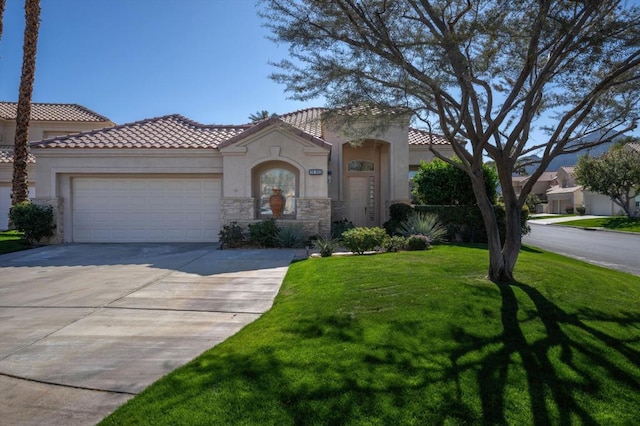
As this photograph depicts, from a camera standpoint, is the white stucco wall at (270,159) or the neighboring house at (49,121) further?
the neighboring house at (49,121)

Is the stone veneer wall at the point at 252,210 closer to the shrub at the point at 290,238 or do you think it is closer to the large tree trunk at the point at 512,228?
the shrub at the point at 290,238

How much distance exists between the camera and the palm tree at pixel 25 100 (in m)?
17.5

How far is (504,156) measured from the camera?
729 cm

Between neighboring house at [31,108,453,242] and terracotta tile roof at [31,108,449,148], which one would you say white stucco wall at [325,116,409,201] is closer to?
terracotta tile roof at [31,108,449,148]

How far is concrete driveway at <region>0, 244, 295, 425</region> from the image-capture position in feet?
12.9

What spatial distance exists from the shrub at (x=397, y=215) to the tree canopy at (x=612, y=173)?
25166 millimetres

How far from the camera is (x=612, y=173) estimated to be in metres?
33.3

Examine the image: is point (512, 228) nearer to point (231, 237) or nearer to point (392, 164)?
point (231, 237)

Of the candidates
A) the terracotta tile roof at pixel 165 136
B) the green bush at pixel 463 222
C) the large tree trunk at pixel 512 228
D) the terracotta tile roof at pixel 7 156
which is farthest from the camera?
the terracotta tile roof at pixel 7 156

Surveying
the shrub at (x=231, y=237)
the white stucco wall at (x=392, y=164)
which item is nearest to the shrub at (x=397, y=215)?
the white stucco wall at (x=392, y=164)

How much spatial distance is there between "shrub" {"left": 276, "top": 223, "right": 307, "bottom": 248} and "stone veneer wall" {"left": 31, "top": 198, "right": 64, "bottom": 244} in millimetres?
8168

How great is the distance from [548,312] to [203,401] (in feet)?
15.7

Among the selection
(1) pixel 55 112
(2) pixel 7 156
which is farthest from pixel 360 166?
(1) pixel 55 112

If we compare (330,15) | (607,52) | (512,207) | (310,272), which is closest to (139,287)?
(310,272)
